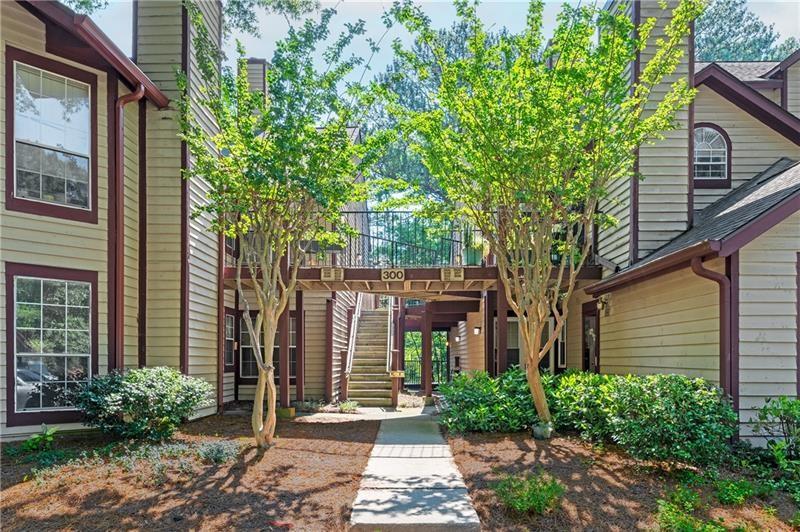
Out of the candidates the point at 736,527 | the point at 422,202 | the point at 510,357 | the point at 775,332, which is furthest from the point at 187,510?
the point at 510,357

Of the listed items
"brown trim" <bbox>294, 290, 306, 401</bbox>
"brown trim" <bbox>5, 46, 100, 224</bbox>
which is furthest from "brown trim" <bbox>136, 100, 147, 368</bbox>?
"brown trim" <bbox>294, 290, 306, 401</bbox>

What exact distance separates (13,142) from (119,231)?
1650 millimetres

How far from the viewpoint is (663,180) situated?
10.3 m

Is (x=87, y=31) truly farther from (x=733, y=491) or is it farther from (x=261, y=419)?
(x=733, y=491)

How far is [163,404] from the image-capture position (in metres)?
7.59

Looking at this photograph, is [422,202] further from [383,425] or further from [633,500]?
[633,500]

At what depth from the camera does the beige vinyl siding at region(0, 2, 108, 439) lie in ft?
23.8

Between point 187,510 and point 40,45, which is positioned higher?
point 40,45

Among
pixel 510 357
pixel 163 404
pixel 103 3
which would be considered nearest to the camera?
pixel 163 404

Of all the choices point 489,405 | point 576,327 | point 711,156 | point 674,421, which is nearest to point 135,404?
point 489,405

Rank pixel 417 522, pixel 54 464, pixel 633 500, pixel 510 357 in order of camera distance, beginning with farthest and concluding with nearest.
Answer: pixel 510 357
pixel 54 464
pixel 633 500
pixel 417 522

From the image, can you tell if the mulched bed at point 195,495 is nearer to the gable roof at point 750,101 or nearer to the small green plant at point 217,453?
the small green plant at point 217,453

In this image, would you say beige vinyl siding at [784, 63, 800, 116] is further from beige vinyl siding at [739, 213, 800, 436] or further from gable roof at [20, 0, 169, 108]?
gable roof at [20, 0, 169, 108]

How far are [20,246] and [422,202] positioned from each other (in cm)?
534
